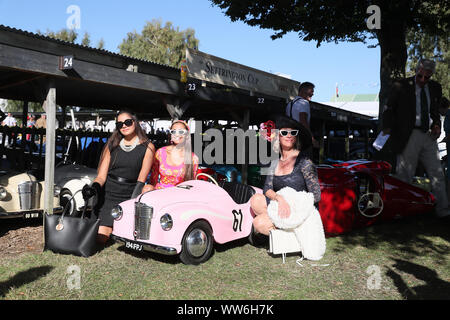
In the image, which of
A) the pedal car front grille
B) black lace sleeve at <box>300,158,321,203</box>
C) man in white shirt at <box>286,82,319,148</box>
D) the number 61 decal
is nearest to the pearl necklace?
the pedal car front grille

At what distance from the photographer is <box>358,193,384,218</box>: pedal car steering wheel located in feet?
18.8

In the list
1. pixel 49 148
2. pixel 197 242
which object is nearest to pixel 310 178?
pixel 197 242

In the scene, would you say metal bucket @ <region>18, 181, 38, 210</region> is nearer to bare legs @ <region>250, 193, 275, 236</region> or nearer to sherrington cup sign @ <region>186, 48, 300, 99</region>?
bare legs @ <region>250, 193, 275, 236</region>

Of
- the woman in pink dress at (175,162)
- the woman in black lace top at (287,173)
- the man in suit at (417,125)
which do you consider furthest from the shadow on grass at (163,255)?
the man in suit at (417,125)

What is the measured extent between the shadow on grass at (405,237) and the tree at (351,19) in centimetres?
402

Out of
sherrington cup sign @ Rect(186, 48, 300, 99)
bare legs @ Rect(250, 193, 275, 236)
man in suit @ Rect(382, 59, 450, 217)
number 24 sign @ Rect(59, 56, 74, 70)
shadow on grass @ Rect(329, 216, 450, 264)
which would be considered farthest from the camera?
sherrington cup sign @ Rect(186, 48, 300, 99)

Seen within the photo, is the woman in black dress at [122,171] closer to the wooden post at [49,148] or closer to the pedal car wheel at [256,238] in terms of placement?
the wooden post at [49,148]

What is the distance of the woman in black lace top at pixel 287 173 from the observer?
436 centimetres

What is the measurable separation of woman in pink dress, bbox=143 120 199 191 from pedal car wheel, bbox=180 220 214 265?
93 cm

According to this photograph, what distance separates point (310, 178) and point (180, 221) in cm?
156

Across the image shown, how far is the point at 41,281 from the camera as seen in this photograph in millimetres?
3746

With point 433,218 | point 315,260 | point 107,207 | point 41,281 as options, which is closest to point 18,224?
point 107,207

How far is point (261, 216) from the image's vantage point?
4.74 m
